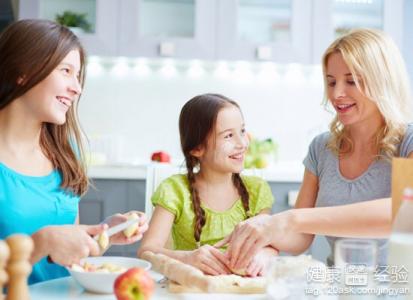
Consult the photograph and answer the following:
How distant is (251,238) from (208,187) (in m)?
0.64

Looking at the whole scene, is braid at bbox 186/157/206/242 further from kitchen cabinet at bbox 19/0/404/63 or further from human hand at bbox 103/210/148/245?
kitchen cabinet at bbox 19/0/404/63

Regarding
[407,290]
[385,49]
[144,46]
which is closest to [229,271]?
[407,290]

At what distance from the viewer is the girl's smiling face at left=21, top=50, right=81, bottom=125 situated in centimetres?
128

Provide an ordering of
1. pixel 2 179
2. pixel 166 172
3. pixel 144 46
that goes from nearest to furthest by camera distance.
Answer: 1. pixel 2 179
2. pixel 166 172
3. pixel 144 46

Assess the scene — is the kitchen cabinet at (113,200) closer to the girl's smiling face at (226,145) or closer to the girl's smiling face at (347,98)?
the girl's smiling face at (226,145)

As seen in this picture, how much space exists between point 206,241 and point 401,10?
2067 millimetres

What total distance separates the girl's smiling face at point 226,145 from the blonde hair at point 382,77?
0.39m

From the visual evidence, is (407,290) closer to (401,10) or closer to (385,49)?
(385,49)

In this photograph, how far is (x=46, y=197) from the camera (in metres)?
1.31

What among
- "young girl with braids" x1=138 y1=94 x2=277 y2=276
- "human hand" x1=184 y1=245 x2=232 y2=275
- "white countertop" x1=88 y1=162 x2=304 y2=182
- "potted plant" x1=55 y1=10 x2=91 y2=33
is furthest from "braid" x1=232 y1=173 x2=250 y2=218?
"potted plant" x1=55 y1=10 x2=91 y2=33

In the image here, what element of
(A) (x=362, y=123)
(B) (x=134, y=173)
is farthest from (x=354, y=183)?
(B) (x=134, y=173)

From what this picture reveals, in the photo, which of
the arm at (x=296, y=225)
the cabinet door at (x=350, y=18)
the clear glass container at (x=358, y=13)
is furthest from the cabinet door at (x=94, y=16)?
the arm at (x=296, y=225)

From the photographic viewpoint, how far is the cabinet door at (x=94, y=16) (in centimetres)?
271

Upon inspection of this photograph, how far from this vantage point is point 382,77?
1.38 metres
